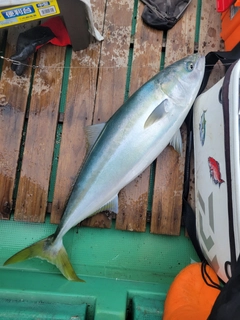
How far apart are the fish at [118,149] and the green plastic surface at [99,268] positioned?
15 centimetres

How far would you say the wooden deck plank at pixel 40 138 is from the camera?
7.16 ft

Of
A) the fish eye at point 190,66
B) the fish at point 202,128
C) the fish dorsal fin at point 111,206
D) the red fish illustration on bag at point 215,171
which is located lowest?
the fish dorsal fin at point 111,206

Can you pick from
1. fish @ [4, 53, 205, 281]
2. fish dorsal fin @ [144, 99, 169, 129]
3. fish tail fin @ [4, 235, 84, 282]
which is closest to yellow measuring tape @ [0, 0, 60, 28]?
fish @ [4, 53, 205, 281]

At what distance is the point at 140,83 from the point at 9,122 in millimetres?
1057

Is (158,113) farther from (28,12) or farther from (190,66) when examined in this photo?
(28,12)

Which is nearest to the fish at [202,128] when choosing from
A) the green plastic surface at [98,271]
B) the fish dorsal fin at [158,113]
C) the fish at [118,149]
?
the fish at [118,149]

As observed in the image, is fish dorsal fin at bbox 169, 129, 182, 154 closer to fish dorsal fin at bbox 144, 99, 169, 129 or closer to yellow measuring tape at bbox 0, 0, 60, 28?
fish dorsal fin at bbox 144, 99, 169, 129

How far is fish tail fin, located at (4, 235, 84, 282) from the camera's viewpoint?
6.28ft

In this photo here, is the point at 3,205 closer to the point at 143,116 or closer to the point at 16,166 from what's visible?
the point at 16,166

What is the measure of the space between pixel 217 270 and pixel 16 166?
61.4 inches

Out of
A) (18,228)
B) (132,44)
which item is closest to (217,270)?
(18,228)

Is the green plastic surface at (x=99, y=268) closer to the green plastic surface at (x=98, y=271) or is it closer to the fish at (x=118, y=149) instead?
the green plastic surface at (x=98, y=271)

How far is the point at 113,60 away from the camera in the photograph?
238 cm

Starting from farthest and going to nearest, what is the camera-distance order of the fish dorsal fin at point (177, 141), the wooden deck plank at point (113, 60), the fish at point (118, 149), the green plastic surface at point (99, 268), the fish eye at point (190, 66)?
the wooden deck plank at point (113, 60) → the fish dorsal fin at point (177, 141) → the fish eye at point (190, 66) → the fish at point (118, 149) → the green plastic surface at point (99, 268)
